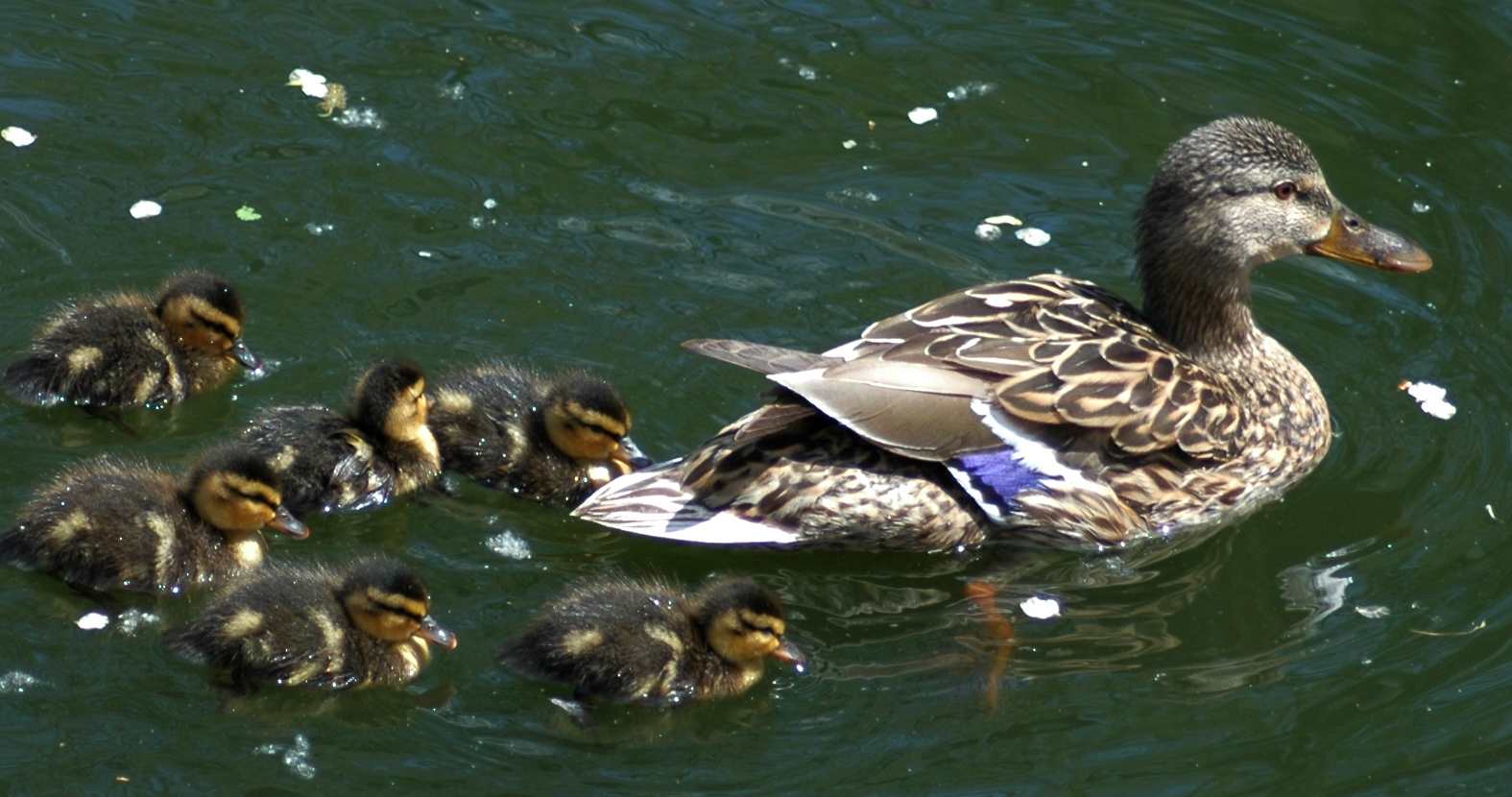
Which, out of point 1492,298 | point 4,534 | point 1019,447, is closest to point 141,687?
point 4,534

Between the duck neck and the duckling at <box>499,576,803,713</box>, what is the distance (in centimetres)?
185

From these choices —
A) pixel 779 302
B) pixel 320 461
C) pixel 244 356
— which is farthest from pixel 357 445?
pixel 779 302

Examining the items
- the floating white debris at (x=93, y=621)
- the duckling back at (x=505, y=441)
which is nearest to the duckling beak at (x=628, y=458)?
the duckling back at (x=505, y=441)

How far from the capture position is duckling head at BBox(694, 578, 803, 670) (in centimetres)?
536

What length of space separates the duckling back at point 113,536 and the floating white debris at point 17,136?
2103 millimetres

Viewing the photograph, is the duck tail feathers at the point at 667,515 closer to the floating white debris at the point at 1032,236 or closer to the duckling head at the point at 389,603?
A: the duckling head at the point at 389,603

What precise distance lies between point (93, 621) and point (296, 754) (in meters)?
0.76

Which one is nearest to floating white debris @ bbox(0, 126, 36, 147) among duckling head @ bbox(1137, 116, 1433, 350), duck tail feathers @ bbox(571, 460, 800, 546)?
duck tail feathers @ bbox(571, 460, 800, 546)

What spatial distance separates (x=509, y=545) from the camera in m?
6.03

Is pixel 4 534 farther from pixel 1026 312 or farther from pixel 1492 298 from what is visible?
pixel 1492 298

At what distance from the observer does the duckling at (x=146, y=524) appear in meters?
5.57

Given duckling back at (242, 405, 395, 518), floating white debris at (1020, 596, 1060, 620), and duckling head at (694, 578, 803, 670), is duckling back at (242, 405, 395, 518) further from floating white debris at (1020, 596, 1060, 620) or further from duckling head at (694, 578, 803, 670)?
floating white debris at (1020, 596, 1060, 620)

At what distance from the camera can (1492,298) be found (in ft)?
24.5

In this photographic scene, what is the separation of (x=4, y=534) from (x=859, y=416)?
2285mm
